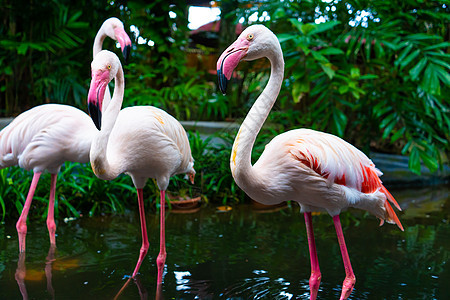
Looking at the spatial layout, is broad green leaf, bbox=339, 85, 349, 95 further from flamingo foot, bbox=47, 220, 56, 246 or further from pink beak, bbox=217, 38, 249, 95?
flamingo foot, bbox=47, 220, 56, 246

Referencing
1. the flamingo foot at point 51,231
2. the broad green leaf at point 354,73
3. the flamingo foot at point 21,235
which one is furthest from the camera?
the broad green leaf at point 354,73

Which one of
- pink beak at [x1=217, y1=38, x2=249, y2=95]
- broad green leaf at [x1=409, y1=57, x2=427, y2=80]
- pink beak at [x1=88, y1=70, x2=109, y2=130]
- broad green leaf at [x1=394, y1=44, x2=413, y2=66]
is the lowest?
pink beak at [x1=88, y1=70, x2=109, y2=130]

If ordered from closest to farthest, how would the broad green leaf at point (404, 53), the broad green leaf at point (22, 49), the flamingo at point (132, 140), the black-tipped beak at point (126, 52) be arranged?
the flamingo at point (132, 140), the black-tipped beak at point (126, 52), the broad green leaf at point (404, 53), the broad green leaf at point (22, 49)

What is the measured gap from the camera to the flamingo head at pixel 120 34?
354 cm

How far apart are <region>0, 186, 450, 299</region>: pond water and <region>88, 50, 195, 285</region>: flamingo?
0.35m

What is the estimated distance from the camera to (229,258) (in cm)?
383

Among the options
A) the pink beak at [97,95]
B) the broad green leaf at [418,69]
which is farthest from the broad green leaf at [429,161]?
the pink beak at [97,95]

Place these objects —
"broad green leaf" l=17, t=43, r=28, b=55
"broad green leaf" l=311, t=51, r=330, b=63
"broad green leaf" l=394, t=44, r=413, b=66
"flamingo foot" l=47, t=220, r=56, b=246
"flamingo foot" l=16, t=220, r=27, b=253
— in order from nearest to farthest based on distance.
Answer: "flamingo foot" l=16, t=220, r=27, b=253 → "flamingo foot" l=47, t=220, r=56, b=246 → "broad green leaf" l=311, t=51, r=330, b=63 → "broad green leaf" l=394, t=44, r=413, b=66 → "broad green leaf" l=17, t=43, r=28, b=55

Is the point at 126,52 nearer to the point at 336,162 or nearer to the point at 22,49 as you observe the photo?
the point at 336,162

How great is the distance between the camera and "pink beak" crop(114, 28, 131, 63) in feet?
11.5

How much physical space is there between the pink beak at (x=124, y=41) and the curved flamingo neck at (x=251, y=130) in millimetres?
1369

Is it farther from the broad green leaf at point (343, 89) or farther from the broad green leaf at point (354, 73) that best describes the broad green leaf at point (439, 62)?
A: the broad green leaf at point (343, 89)

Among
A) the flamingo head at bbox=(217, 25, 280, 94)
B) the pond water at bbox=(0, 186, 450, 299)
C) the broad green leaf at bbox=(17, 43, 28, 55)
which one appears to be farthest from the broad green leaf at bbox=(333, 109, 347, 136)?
the broad green leaf at bbox=(17, 43, 28, 55)

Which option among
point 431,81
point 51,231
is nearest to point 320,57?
point 431,81
